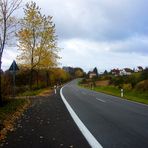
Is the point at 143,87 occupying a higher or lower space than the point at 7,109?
higher

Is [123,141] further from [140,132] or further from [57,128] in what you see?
[57,128]

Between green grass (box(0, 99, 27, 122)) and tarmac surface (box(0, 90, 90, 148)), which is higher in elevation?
green grass (box(0, 99, 27, 122))

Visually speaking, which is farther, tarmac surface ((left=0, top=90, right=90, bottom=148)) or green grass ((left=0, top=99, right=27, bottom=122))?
green grass ((left=0, top=99, right=27, bottom=122))

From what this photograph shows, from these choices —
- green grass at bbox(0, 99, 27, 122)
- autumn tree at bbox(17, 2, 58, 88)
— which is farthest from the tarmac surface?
autumn tree at bbox(17, 2, 58, 88)

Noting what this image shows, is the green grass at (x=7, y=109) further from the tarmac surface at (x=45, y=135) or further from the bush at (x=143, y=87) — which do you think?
the bush at (x=143, y=87)

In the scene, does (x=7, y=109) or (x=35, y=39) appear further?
(x=35, y=39)

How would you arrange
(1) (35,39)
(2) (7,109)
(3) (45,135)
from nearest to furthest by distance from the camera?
(3) (45,135)
(2) (7,109)
(1) (35,39)

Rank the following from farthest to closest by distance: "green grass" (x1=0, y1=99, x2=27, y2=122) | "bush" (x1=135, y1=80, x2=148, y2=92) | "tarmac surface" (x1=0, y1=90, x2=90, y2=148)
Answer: "bush" (x1=135, y1=80, x2=148, y2=92)
"green grass" (x1=0, y1=99, x2=27, y2=122)
"tarmac surface" (x1=0, y1=90, x2=90, y2=148)

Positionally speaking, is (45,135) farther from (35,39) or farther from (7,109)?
(35,39)

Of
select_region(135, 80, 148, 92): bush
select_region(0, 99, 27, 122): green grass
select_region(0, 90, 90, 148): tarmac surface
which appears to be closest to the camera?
select_region(0, 90, 90, 148): tarmac surface

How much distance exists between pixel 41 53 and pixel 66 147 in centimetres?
3826

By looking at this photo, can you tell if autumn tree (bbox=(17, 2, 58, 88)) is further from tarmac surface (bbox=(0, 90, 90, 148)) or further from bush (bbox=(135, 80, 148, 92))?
tarmac surface (bbox=(0, 90, 90, 148))

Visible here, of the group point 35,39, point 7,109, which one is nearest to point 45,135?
point 7,109

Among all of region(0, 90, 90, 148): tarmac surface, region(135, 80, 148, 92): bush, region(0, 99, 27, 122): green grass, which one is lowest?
region(0, 90, 90, 148): tarmac surface
